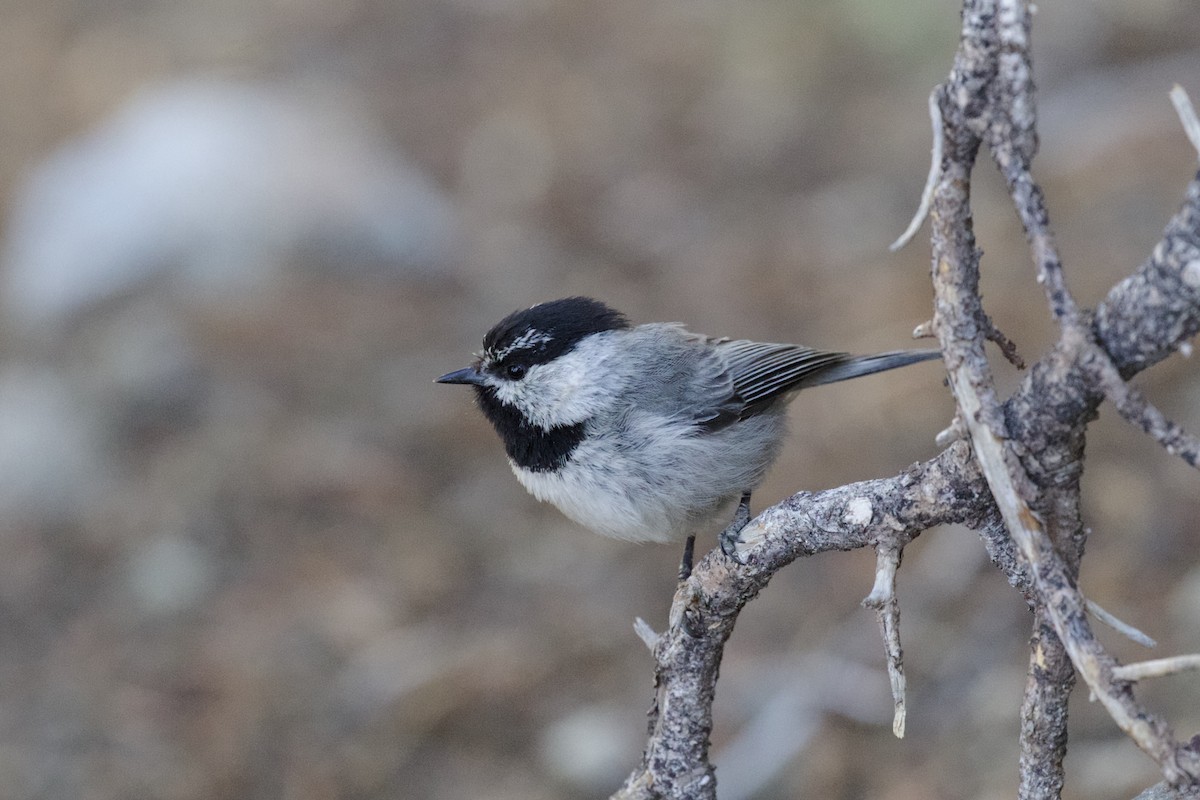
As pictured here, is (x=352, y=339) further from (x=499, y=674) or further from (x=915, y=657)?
(x=915, y=657)

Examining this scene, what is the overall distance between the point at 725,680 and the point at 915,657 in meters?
0.69

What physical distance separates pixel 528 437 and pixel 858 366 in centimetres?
96

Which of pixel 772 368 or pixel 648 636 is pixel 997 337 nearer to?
pixel 648 636

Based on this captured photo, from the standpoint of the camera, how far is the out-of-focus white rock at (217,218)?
6.90 meters

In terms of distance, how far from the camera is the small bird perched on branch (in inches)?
117

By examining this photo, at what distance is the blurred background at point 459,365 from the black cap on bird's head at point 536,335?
1488mm

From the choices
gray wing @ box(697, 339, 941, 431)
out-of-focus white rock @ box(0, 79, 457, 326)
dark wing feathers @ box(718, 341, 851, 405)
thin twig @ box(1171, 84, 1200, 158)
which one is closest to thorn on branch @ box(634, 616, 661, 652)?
gray wing @ box(697, 339, 941, 431)

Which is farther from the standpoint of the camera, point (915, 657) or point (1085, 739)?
point (915, 657)

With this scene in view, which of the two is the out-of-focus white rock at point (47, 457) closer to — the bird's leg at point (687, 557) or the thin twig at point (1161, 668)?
the bird's leg at point (687, 557)

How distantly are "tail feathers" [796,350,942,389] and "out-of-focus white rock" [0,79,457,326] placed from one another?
3.90 meters

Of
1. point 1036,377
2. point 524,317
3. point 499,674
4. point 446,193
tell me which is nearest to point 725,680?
point 499,674

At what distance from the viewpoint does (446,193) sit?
739 cm

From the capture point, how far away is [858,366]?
10.8ft

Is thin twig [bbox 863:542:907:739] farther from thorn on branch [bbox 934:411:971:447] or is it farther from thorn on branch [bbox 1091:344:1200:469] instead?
thorn on branch [bbox 1091:344:1200:469]
